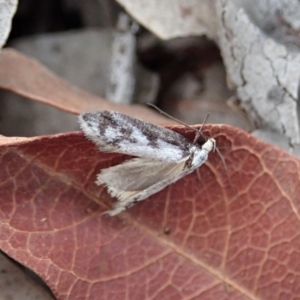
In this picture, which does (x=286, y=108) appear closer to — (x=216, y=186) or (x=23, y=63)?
(x=216, y=186)

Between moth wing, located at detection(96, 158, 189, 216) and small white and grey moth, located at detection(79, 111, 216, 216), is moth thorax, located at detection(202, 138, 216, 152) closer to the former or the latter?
small white and grey moth, located at detection(79, 111, 216, 216)

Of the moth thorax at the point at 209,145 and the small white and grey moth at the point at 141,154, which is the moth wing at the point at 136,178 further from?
the moth thorax at the point at 209,145

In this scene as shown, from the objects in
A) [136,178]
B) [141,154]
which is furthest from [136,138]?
[136,178]

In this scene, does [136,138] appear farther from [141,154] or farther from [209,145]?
[209,145]

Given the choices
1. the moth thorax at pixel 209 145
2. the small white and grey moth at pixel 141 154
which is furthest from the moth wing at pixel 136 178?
the moth thorax at pixel 209 145

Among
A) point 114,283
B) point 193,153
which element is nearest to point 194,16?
point 193,153
